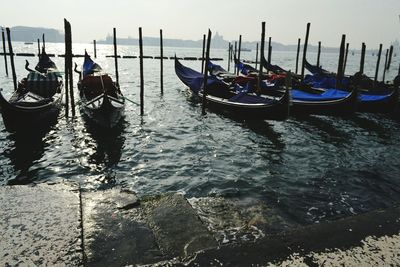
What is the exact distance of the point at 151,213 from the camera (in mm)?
4035

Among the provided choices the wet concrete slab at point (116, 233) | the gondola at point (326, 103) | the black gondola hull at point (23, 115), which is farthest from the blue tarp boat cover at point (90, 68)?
the wet concrete slab at point (116, 233)

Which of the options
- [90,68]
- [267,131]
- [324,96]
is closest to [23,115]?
[267,131]

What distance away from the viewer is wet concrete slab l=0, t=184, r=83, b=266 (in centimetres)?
225

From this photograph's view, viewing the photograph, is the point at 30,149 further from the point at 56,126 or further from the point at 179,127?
the point at 179,127

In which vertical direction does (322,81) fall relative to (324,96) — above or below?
above

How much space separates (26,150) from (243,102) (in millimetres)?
7365

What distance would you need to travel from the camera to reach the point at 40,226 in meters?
2.64

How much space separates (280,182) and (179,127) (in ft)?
17.5

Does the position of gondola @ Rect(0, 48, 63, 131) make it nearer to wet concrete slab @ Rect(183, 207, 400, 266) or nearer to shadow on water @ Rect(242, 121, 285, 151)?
shadow on water @ Rect(242, 121, 285, 151)

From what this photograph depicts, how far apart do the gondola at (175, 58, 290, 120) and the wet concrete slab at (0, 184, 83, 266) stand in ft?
26.1

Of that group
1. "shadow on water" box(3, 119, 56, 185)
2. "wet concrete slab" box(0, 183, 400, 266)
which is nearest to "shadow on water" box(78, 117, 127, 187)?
"shadow on water" box(3, 119, 56, 185)

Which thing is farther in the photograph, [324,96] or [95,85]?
[95,85]

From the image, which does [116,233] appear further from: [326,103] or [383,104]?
[383,104]

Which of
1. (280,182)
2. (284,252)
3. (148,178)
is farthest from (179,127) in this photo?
(284,252)
